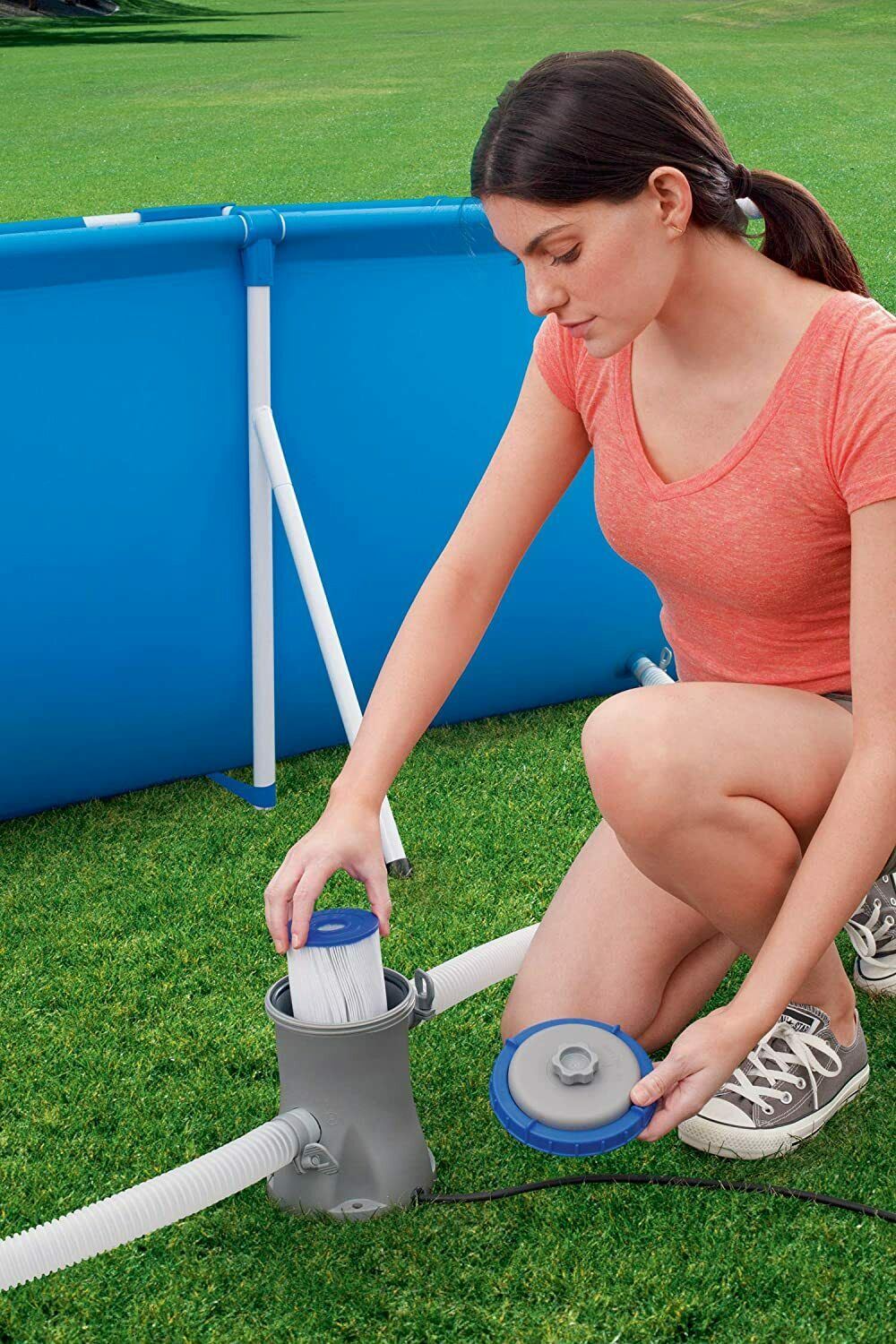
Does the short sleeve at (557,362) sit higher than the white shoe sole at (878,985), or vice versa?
the short sleeve at (557,362)

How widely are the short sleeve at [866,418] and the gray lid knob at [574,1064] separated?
611 millimetres

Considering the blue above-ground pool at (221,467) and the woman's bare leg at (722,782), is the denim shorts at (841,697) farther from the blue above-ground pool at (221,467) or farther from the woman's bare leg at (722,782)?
the blue above-ground pool at (221,467)

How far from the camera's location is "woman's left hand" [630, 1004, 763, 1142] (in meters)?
1.31

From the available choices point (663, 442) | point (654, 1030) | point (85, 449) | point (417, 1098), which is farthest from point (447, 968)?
point (85, 449)

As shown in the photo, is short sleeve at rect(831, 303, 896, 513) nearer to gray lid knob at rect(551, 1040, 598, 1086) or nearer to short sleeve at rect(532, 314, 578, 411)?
short sleeve at rect(532, 314, 578, 411)

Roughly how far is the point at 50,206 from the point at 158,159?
102 inches

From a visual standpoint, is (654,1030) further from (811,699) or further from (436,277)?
(436,277)

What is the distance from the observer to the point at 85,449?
7.58 ft

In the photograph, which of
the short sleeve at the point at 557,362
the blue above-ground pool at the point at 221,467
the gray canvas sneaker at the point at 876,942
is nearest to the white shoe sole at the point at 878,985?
the gray canvas sneaker at the point at 876,942

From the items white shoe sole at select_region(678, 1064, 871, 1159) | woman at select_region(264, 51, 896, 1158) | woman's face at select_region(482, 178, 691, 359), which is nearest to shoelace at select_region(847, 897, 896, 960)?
woman at select_region(264, 51, 896, 1158)

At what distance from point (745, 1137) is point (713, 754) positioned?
48 centimetres

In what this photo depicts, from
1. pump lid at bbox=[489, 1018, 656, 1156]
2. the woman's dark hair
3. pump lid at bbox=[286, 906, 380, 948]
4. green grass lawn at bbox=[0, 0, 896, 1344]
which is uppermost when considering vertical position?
the woman's dark hair

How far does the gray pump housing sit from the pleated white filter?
2 centimetres

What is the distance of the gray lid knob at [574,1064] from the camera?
1.45m
